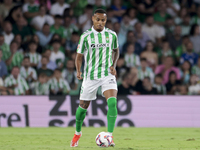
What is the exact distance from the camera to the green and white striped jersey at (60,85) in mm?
11430

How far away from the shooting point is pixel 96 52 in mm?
6215

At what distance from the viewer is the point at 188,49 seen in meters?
13.2

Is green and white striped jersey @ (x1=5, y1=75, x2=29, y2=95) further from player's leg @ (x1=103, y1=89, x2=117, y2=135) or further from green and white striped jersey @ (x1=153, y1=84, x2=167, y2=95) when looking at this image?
player's leg @ (x1=103, y1=89, x2=117, y2=135)

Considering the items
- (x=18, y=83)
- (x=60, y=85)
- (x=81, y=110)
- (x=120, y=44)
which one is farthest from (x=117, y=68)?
(x=81, y=110)

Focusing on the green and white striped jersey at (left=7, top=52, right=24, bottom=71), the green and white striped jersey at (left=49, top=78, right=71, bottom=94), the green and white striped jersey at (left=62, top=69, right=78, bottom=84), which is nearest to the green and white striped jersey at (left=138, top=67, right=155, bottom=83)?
the green and white striped jersey at (left=62, top=69, right=78, bottom=84)

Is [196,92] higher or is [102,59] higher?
[102,59]

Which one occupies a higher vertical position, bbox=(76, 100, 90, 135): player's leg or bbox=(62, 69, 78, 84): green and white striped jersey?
bbox=(62, 69, 78, 84): green and white striped jersey

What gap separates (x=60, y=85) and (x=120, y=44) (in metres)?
2.73

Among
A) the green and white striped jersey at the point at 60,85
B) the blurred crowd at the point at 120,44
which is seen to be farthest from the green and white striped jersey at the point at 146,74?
Answer: the green and white striped jersey at the point at 60,85

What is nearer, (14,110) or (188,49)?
(14,110)

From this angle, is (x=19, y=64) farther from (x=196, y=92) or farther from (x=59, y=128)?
(x=196, y=92)

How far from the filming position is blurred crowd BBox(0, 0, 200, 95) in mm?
11516

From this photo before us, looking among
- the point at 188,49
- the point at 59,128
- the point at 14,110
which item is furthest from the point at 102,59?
the point at 188,49

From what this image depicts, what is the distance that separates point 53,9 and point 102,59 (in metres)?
7.81
